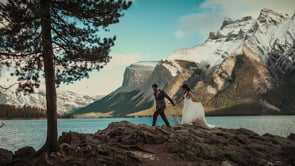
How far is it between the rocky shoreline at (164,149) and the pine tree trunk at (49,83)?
172cm

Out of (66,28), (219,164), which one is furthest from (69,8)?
(219,164)

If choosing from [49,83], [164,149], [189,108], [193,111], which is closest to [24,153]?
[49,83]

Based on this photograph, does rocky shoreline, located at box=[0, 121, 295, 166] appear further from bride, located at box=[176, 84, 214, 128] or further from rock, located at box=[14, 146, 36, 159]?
bride, located at box=[176, 84, 214, 128]

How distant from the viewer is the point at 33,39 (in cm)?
2316

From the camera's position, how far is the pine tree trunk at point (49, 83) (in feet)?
71.6

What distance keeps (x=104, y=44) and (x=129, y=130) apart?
5.86 m

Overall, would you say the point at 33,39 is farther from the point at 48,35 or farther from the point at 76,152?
the point at 76,152

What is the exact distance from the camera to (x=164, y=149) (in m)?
19.3

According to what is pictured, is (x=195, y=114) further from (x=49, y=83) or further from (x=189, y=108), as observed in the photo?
(x=49, y=83)

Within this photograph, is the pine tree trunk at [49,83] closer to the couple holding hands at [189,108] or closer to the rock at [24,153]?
the rock at [24,153]

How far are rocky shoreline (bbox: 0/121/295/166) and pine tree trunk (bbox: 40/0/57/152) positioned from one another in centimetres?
172

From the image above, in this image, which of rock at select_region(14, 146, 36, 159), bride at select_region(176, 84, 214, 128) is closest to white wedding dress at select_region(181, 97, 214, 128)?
bride at select_region(176, 84, 214, 128)

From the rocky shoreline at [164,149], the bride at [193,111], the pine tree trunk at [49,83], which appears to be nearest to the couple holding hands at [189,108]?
the bride at [193,111]

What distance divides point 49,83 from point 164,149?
8.05 metres
